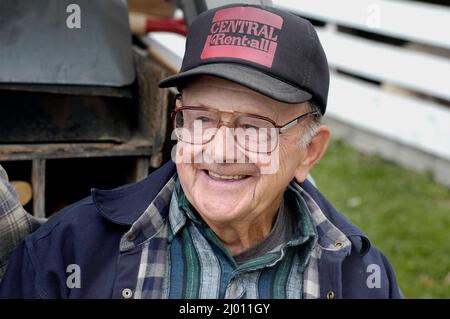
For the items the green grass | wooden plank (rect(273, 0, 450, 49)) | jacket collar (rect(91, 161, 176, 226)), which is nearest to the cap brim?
jacket collar (rect(91, 161, 176, 226))

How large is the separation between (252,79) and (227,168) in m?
0.25

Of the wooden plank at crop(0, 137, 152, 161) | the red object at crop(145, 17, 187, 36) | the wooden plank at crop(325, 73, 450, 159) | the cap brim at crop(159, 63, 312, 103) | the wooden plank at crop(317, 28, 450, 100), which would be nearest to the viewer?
the cap brim at crop(159, 63, 312, 103)

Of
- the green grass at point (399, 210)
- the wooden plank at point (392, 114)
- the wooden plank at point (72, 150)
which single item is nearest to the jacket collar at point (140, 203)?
the wooden plank at point (72, 150)

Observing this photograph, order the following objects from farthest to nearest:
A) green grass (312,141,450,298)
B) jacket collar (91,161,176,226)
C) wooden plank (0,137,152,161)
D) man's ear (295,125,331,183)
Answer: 1. green grass (312,141,450,298)
2. wooden plank (0,137,152,161)
3. man's ear (295,125,331,183)
4. jacket collar (91,161,176,226)

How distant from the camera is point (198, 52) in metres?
1.85

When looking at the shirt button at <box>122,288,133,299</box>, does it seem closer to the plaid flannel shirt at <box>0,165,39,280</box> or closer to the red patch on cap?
the plaid flannel shirt at <box>0,165,39,280</box>

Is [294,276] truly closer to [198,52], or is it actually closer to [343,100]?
[198,52]

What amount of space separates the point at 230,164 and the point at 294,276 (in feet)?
1.31

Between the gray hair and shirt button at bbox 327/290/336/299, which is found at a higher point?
the gray hair

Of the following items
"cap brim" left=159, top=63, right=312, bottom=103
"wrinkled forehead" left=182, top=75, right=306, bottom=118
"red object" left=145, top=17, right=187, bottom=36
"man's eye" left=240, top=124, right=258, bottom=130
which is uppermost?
"cap brim" left=159, top=63, right=312, bottom=103

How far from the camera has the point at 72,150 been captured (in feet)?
7.46

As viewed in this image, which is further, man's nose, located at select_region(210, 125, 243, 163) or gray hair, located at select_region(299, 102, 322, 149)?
gray hair, located at select_region(299, 102, 322, 149)

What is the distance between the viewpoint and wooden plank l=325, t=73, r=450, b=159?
5.30 metres

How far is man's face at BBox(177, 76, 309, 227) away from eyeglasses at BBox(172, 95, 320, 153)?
15mm
